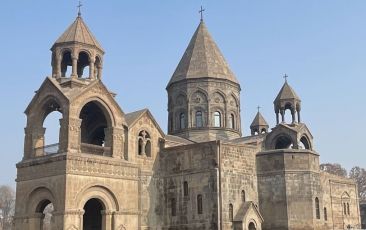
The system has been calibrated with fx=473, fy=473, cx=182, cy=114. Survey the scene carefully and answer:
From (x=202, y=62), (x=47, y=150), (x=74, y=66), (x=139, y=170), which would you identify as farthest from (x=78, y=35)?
(x=202, y=62)

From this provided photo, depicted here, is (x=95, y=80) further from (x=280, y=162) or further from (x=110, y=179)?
(x=280, y=162)

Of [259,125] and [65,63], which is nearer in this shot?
[65,63]

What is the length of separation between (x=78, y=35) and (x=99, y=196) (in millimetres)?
8192

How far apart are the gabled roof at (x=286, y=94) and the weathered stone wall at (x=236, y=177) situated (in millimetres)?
4938

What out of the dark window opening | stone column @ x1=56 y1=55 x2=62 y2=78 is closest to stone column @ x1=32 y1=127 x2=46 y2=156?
stone column @ x1=56 y1=55 x2=62 y2=78

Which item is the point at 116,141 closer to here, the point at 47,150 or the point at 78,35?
the point at 47,150

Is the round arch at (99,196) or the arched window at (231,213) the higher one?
the round arch at (99,196)

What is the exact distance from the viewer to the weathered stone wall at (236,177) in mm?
24516

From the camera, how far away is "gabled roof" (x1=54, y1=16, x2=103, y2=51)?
2386 centimetres

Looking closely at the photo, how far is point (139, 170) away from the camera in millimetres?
25047

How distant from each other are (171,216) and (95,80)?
334 inches

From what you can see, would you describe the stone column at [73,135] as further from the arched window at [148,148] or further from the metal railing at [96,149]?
the arched window at [148,148]

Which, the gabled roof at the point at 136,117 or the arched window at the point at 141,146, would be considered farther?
the arched window at the point at 141,146

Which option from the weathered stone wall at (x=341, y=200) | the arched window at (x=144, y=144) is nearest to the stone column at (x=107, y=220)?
the arched window at (x=144, y=144)
